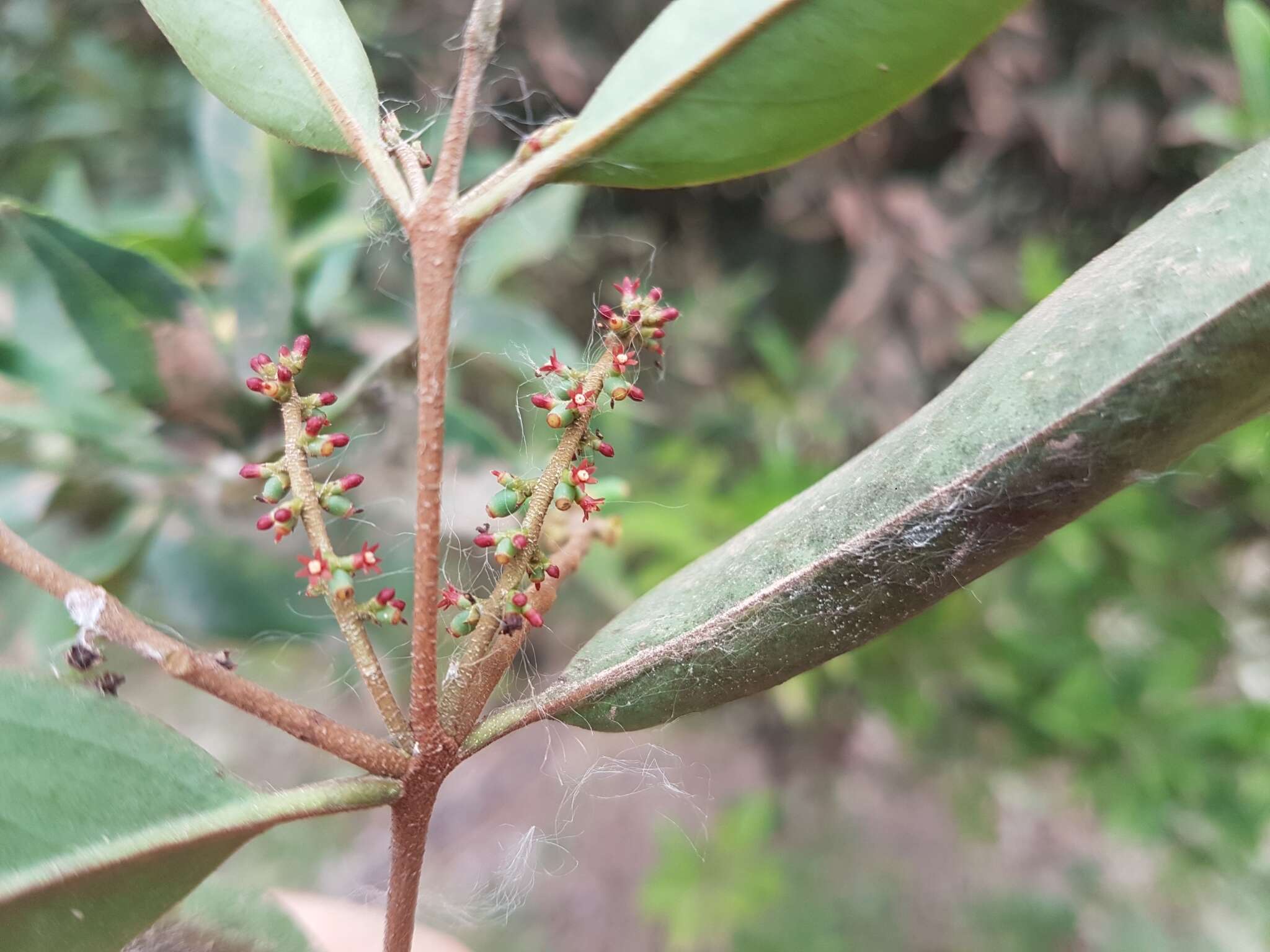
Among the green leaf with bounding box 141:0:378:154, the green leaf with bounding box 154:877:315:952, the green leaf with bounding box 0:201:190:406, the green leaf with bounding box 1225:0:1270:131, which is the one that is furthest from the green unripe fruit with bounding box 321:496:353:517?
the green leaf with bounding box 1225:0:1270:131

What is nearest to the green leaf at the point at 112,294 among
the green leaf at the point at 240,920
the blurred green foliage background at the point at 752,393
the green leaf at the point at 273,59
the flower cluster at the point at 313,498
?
the blurred green foliage background at the point at 752,393

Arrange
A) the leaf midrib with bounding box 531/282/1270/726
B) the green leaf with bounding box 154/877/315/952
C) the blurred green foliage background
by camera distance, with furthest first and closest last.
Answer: the blurred green foliage background → the green leaf with bounding box 154/877/315/952 → the leaf midrib with bounding box 531/282/1270/726

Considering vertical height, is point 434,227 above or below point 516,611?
above

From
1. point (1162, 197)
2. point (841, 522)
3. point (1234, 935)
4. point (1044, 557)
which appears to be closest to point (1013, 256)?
point (1162, 197)

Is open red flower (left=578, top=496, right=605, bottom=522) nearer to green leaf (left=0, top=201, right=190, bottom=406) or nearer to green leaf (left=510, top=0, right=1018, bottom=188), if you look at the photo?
green leaf (left=510, top=0, right=1018, bottom=188)

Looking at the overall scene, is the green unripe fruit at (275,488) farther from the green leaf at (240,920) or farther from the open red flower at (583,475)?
the green leaf at (240,920)

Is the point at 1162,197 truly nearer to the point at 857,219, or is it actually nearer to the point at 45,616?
the point at 857,219
